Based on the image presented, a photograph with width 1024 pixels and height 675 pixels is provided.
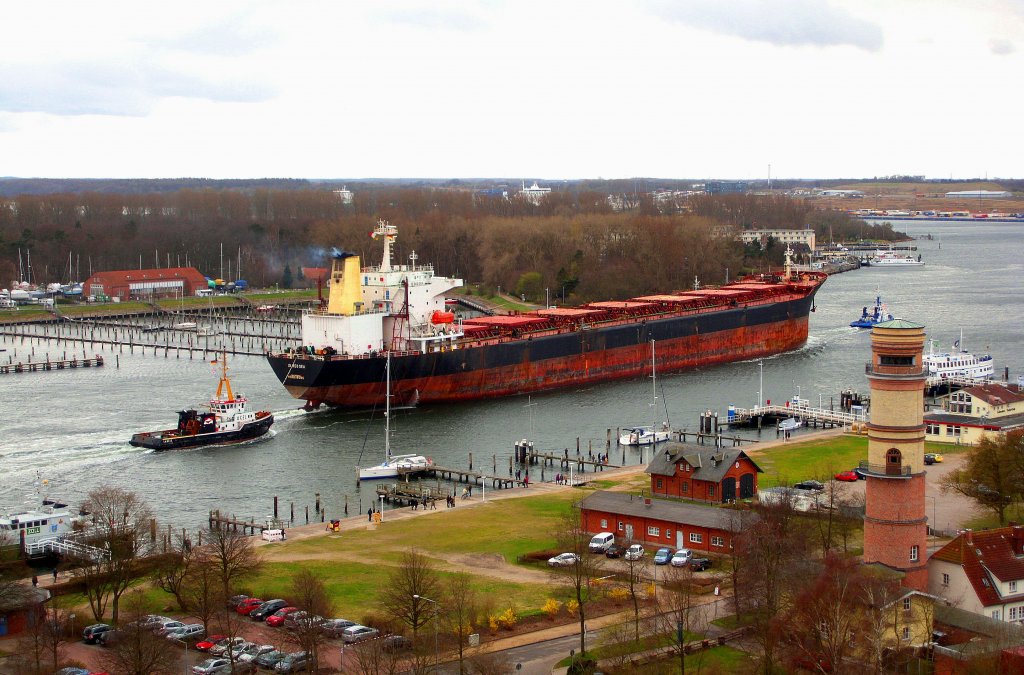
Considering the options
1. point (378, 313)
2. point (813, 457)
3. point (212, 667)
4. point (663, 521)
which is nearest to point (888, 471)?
point (663, 521)

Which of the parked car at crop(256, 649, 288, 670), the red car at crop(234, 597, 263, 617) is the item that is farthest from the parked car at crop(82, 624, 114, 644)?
the parked car at crop(256, 649, 288, 670)

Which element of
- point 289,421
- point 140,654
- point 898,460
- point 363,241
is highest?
point 363,241

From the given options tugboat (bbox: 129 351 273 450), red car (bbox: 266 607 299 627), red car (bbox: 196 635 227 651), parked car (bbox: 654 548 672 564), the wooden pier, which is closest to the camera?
red car (bbox: 196 635 227 651)

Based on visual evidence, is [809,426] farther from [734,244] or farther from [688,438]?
[734,244]

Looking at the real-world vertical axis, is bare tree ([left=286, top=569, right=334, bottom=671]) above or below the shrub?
above

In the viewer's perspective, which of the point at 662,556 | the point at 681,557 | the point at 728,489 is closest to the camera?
the point at 681,557

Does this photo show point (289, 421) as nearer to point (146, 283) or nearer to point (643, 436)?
point (643, 436)

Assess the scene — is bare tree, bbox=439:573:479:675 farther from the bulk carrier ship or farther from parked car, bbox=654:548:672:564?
the bulk carrier ship

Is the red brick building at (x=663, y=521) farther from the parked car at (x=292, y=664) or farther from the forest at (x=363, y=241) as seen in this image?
the forest at (x=363, y=241)
